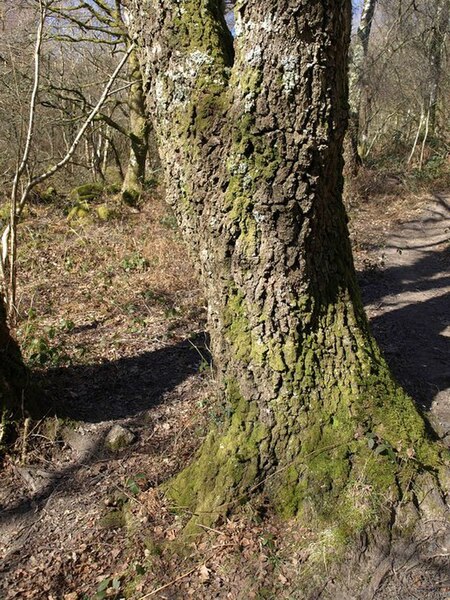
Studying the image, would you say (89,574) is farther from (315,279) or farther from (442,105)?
(442,105)

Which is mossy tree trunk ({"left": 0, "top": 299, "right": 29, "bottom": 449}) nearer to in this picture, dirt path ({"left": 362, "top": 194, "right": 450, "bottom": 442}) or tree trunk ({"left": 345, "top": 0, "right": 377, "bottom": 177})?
dirt path ({"left": 362, "top": 194, "right": 450, "bottom": 442})

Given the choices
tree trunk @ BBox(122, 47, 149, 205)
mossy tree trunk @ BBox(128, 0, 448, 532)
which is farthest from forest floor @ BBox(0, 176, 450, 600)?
tree trunk @ BBox(122, 47, 149, 205)

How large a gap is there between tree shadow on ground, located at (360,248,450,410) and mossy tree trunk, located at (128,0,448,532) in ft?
3.73

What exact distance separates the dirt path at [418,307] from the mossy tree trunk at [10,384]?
309 centimetres

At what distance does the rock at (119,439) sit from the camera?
369cm

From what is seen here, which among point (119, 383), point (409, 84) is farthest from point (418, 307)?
point (409, 84)

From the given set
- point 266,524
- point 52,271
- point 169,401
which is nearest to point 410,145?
point 52,271

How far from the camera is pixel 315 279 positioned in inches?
103

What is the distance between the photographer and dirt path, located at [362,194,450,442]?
152 inches

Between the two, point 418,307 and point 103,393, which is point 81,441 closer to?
point 103,393

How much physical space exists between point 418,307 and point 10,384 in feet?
15.2

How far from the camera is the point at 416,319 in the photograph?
5363 mm

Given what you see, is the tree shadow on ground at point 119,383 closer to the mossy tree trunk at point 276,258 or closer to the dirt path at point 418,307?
the mossy tree trunk at point 276,258

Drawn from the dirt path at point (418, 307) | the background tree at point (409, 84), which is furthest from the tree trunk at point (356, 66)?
the dirt path at point (418, 307)
